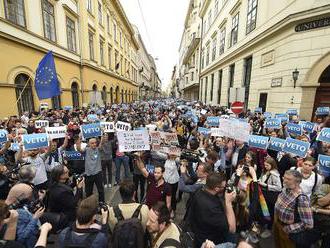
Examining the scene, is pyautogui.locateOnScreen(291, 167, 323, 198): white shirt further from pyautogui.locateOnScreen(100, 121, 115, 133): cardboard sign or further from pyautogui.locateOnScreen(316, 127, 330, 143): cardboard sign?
pyautogui.locateOnScreen(100, 121, 115, 133): cardboard sign

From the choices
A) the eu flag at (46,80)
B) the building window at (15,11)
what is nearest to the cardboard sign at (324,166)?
the eu flag at (46,80)

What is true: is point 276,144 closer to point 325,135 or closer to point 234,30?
point 325,135

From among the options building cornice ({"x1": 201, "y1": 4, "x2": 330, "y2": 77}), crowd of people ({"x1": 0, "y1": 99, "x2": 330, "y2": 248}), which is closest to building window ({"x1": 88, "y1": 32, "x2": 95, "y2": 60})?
building cornice ({"x1": 201, "y1": 4, "x2": 330, "y2": 77})

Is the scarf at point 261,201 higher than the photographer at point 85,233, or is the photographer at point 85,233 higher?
the photographer at point 85,233

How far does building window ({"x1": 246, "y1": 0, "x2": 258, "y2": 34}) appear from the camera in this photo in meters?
13.4

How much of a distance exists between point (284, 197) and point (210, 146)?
263 cm

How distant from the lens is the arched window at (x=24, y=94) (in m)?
10.7

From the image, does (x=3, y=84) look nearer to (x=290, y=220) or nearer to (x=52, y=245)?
(x=52, y=245)

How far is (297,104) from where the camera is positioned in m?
9.55

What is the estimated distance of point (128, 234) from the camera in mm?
2051

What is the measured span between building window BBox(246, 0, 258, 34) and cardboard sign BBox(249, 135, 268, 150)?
1171 cm

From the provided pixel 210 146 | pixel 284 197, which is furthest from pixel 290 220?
pixel 210 146

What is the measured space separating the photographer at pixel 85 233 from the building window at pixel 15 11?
11.9 metres

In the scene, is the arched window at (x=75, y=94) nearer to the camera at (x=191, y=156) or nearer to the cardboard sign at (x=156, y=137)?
the cardboard sign at (x=156, y=137)
